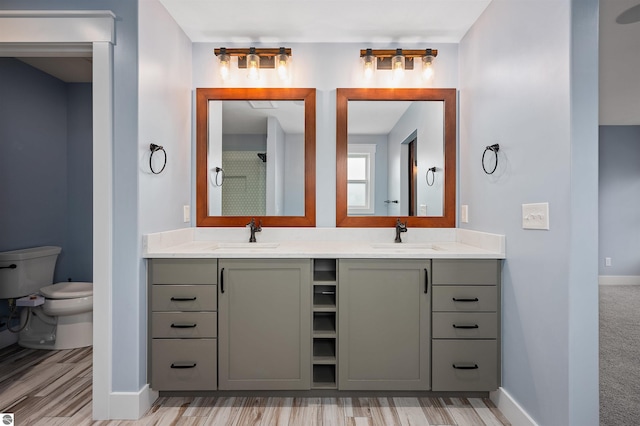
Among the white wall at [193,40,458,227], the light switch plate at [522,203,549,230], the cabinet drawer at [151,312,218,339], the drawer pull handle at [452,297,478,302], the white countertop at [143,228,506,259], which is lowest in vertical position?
the cabinet drawer at [151,312,218,339]

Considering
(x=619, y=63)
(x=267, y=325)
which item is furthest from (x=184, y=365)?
(x=619, y=63)

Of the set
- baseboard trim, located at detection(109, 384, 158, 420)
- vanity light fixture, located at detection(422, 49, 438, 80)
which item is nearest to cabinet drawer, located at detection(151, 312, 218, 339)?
baseboard trim, located at detection(109, 384, 158, 420)

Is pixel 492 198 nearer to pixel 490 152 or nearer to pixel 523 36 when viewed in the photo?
pixel 490 152

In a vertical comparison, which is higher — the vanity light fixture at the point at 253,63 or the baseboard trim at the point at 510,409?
the vanity light fixture at the point at 253,63

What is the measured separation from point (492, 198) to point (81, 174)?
133 inches

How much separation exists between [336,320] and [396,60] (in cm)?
178

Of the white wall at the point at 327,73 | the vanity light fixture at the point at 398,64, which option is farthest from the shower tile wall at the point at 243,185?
the vanity light fixture at the point at 398,64

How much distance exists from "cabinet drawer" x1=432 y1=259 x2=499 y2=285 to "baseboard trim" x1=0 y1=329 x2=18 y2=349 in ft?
10.5

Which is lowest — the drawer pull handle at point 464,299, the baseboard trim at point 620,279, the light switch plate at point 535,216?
the baseboard trim at point 620,279

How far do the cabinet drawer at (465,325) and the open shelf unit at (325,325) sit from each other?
0.57 m

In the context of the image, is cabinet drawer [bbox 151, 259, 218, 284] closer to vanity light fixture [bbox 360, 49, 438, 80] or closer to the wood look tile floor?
the wood look tile floor

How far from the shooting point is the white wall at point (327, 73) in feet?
8.32

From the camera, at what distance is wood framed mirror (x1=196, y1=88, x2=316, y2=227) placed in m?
2.54

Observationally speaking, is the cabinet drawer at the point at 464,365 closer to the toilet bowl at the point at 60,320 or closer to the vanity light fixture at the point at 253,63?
the vanity light fixture at the point at 253,63
